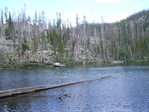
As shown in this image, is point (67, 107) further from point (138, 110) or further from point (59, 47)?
point (59, 47)

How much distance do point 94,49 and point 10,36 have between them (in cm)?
5098

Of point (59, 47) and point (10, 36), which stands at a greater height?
point (10, 36)

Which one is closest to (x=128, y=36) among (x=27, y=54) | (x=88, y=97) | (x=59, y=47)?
(x=59, y=47)

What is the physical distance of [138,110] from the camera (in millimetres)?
15000

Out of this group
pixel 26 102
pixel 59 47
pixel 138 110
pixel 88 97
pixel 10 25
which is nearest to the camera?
pixel 138 110

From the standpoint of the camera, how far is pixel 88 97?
19.9 meters

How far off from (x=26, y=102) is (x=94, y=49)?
92.5 metres

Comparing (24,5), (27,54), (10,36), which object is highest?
(24,5)

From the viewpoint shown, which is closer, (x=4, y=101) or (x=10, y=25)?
(x=4, y=101)

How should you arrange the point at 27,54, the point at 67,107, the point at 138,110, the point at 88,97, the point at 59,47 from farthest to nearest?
the point at 59,47 < the point at 27,54 < the point at 88,97 < the point at 67,107 < the point at 138,110

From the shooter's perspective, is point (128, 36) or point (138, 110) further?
point (128, 36)

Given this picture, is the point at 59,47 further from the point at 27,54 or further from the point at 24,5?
the point at 24,5

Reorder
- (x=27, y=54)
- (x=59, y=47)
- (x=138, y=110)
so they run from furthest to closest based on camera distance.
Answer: (x=59, y=47)
(x=27, y=54)
(x=138, y=110)

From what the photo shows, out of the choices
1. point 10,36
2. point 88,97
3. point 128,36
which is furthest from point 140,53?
point 88,97
